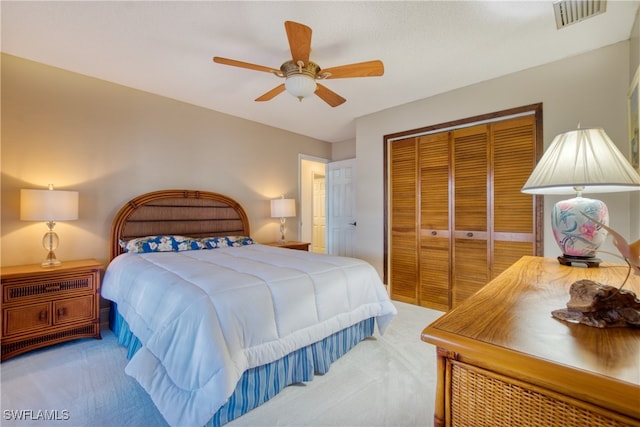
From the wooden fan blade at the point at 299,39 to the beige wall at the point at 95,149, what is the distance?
219 cm

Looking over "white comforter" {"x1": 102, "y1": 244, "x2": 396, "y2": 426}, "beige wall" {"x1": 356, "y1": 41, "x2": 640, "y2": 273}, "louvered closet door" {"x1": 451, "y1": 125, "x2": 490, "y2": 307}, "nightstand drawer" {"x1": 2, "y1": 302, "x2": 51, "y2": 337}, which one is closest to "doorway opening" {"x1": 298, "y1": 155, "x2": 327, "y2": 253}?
"beige wall" {"x1": 356, "y1": 41, "x2": 640, "y2": 273}

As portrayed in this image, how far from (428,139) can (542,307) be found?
305 cm

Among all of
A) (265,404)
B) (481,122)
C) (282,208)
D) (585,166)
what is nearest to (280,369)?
(265,404)

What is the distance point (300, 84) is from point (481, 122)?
2119 millimetres

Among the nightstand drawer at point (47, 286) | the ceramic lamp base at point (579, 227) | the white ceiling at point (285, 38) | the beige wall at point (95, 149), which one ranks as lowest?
the nightstand drawer at point (47, 286)

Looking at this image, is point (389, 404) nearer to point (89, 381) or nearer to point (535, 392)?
point (535, 392)

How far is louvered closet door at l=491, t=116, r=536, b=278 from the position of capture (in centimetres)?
280

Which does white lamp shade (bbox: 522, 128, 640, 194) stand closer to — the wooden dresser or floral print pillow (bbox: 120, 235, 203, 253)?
the wooden dresser

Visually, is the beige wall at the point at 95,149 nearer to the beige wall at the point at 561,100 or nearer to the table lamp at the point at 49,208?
the table lamp at the point at 49,208

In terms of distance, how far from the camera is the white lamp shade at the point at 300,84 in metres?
2.20

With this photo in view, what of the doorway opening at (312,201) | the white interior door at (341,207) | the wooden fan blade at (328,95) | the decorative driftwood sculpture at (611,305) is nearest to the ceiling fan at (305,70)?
the wooden fan blade at (328,95)

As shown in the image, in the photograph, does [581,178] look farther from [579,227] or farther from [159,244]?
[159,244]

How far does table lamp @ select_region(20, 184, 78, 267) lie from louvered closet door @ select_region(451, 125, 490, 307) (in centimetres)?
389

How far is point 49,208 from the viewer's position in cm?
240
